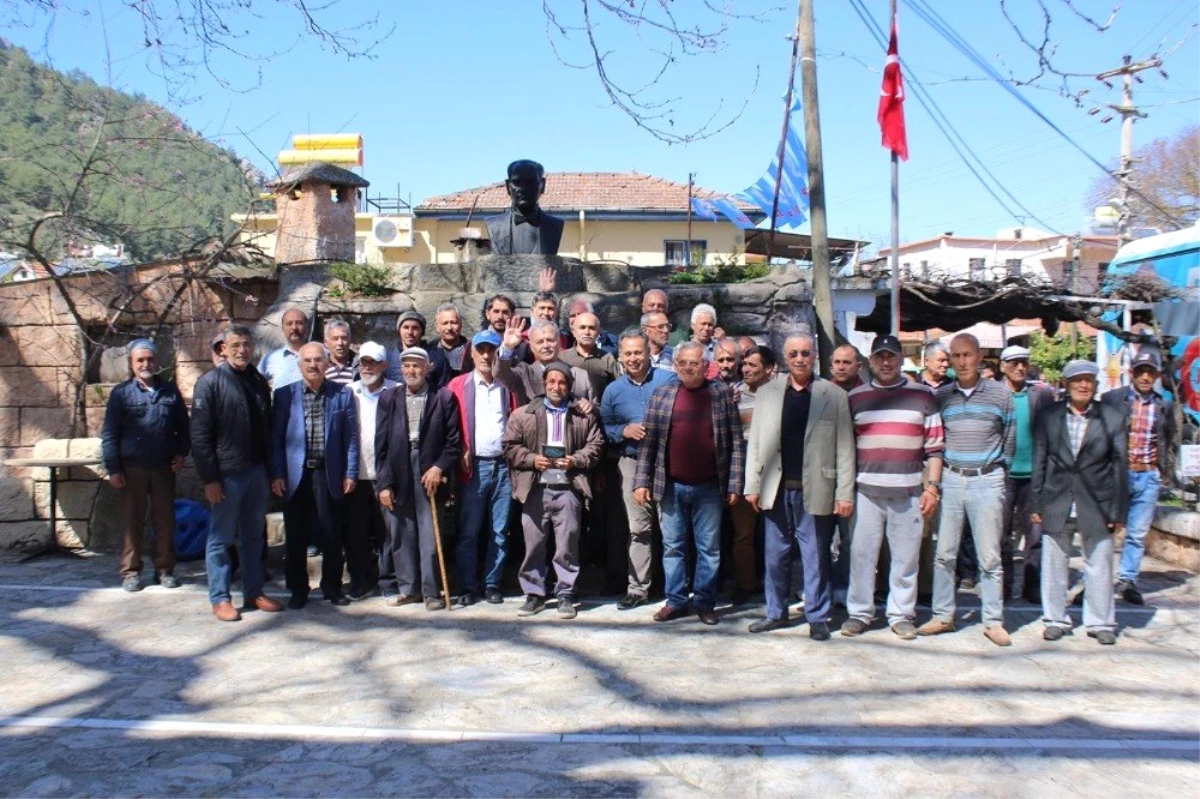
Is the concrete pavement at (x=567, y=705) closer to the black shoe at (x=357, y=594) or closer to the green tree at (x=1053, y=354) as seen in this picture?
the black shoe at (x=357, y=594)

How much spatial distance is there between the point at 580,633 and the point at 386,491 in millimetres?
1601

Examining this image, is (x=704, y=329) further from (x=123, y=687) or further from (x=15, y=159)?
(x=15, y=159)

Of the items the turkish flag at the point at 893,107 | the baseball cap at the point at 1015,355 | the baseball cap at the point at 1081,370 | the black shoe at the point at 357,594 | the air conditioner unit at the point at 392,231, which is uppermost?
the air conditioner unit at the point at 392,231

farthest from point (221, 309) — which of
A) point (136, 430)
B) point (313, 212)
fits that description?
point (136, 430)

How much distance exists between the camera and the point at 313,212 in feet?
32.6

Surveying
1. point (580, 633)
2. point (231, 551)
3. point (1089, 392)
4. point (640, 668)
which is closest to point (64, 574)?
point (231, 551)

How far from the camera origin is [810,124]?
9508 millimetres

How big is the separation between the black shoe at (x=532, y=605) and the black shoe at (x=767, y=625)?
4.48 feet

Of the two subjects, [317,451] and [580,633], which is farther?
[317,451]

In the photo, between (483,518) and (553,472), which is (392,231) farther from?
(553,472)

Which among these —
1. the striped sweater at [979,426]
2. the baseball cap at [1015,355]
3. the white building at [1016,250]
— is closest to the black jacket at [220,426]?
the striped sweater at [979,426]

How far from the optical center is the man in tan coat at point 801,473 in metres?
6.16

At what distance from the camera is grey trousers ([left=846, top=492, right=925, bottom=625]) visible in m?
6.12

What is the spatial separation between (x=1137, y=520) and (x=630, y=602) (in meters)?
3.64
